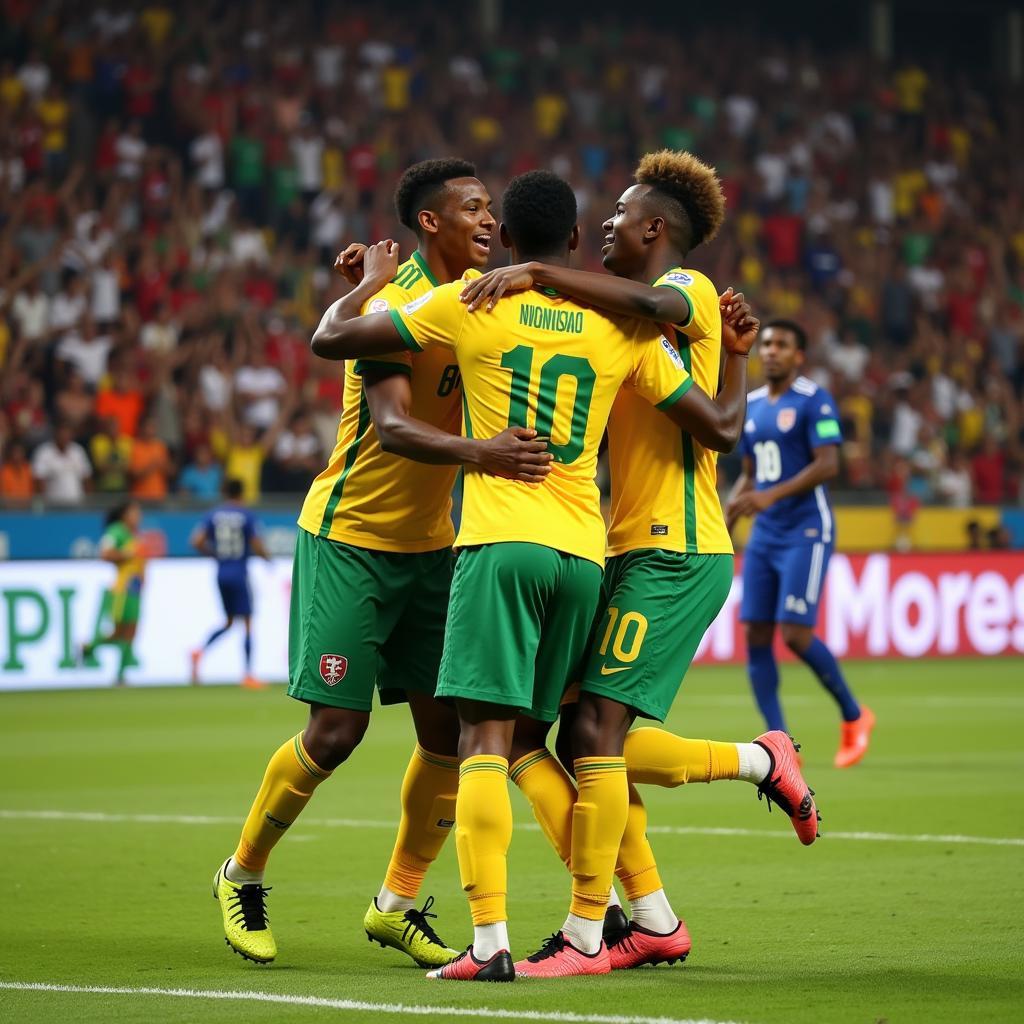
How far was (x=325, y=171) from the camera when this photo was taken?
25.0 m

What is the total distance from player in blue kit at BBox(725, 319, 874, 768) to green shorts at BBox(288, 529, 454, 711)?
5.53 metres

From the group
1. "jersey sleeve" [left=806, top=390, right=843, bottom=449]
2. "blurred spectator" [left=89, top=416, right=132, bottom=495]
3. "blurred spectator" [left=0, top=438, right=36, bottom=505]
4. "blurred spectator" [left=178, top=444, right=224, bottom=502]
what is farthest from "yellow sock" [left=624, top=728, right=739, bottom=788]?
"blurred spectator" [left=178, top=444, right=224, bottom=502]

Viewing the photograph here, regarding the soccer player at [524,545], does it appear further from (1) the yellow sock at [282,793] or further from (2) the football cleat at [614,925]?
(1) the yellow sock at [282,793]

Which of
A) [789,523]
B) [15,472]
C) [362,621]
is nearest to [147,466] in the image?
[15,472]

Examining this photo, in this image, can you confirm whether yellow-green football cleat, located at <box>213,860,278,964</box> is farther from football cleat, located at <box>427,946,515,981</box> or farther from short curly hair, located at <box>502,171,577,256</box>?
short curly hair, located at <box>502,171,577,256</box>

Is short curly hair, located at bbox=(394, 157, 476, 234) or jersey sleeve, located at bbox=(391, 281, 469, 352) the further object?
short curly hair, located at bbox=(394, 157, 476, 234)

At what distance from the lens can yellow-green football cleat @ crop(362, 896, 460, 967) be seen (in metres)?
6.05

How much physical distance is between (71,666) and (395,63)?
1147 cm

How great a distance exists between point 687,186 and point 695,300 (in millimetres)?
419

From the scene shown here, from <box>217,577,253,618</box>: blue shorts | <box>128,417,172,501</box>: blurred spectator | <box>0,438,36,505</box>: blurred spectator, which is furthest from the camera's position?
<box>128,417,172,501</box>: blurred spectator

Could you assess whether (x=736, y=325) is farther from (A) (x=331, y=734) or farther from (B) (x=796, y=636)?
(B) (x=796, y=636)

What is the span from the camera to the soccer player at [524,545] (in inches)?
215

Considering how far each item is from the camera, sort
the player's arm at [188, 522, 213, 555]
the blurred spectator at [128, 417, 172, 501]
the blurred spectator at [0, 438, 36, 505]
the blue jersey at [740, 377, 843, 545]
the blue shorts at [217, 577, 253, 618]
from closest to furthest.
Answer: the blue jersey at [740, 377, 843, 545]
the blue shorts at [217, 577, 253, 618]
the player's arm at [188, 522, 213, 555]
the blurred spectator at [0, 438, 36, 505]
the blurred spectator at [128, 417, 172, 501]

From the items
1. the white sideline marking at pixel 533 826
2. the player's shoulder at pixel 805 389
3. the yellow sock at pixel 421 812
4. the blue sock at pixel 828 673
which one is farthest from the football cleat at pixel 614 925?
the player's shoulder at pixel 805 389
